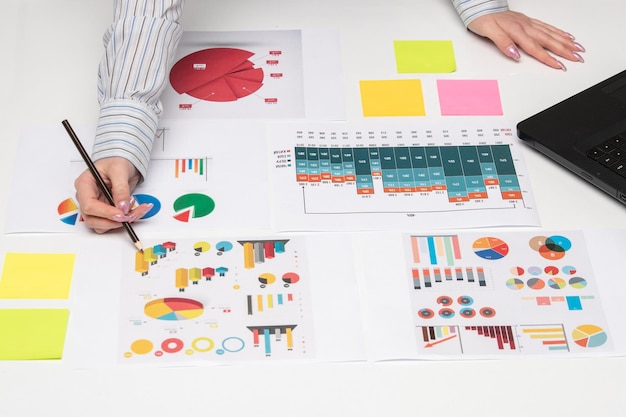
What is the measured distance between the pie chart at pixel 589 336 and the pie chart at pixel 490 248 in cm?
12

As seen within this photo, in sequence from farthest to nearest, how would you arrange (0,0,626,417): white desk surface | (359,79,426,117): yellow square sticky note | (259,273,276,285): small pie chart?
1. (359,79,426,117): yellow square sticky note
2. (259,273,276,285): small pie chart
3. (0,0,626,417): white desk surface

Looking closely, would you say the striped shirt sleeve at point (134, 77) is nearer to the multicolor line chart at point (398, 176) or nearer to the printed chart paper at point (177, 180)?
the printed chart paper at point (177, 180)

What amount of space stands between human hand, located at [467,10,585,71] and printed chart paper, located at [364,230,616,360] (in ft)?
1.14

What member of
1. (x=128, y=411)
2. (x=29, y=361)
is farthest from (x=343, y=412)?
(x=29, y=361)

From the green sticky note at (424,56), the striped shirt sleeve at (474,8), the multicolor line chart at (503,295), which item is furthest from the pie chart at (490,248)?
the striped shirt sleeve at (474,8)

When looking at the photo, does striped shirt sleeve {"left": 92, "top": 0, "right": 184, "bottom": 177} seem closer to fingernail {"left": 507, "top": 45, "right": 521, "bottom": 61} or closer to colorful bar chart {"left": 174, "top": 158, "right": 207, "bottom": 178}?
colorful bar chart {"left": 174, "top": 158, "right": 207, "bottom": 178}

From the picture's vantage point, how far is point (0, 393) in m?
0.80

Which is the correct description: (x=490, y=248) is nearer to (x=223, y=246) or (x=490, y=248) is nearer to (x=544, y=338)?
(x=544, y=338)

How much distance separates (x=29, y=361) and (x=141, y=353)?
0.11 metres

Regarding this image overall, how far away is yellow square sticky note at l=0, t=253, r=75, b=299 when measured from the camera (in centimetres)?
89

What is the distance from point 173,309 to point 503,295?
369mm

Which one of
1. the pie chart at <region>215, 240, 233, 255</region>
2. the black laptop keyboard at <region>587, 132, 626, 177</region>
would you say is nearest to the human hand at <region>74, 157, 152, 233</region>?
the pie chart at <region>215, 240, 233, 255</region>

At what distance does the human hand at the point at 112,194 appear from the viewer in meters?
0.93

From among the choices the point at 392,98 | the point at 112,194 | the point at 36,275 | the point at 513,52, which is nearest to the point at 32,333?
the point at 36,275
